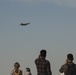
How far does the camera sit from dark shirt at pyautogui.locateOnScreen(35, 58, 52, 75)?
1917 centimetres

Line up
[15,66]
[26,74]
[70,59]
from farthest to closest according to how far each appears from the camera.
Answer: [26,74] < [15,66] < [70,59]

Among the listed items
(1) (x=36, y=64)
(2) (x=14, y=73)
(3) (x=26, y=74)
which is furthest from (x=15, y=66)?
(3) (x=26, y=74)

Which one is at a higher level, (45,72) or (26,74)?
(26,74)

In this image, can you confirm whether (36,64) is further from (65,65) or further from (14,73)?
(14,73)

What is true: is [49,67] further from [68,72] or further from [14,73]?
[14,73]

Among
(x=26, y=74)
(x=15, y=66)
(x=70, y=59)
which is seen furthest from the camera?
(x=26, y=74)

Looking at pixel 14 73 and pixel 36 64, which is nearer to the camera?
pixel 36 64

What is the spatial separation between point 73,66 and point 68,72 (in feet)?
1.18

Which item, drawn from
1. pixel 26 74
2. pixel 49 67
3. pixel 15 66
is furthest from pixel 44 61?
pixel 26 74

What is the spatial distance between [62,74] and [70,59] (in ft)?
3.25

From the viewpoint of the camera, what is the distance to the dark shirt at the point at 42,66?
62.9ft

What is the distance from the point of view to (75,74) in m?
19.2

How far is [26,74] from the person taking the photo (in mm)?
30516

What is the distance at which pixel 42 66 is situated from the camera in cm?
1922
